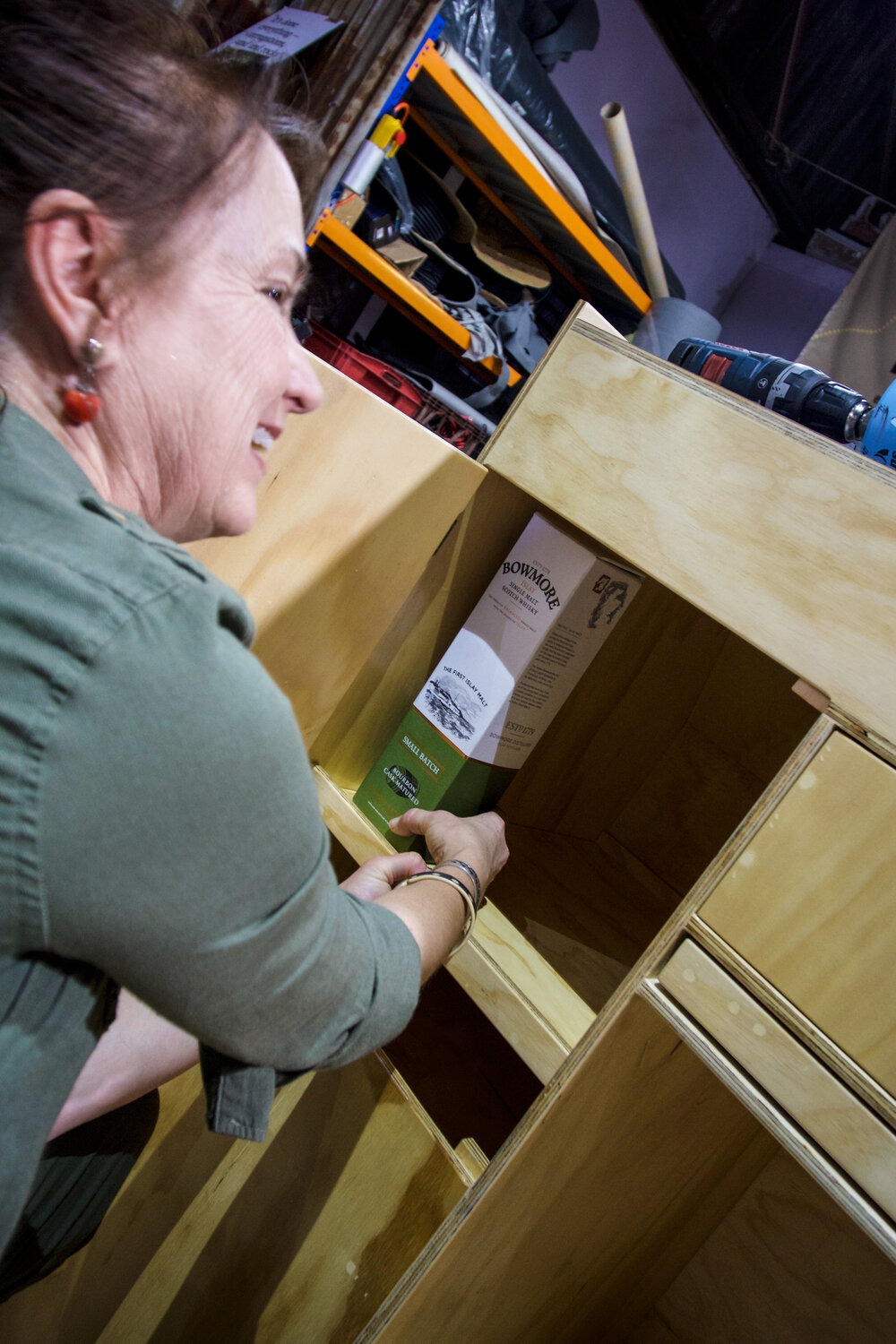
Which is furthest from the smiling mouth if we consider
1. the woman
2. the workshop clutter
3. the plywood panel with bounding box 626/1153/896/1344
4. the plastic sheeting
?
the plastic sheeting

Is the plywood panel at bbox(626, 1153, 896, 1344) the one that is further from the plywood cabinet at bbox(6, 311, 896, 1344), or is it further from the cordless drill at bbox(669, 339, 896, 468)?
the cordless drill at bbox(669, 339, 896, 468)

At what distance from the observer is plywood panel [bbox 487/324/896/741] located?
617 millimetres

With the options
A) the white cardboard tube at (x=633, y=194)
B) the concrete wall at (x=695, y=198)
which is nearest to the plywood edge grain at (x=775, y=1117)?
the white cardboard tube at (x=633, y=194)

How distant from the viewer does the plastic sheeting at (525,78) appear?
1729 millimetres

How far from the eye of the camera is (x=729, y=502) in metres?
0.71

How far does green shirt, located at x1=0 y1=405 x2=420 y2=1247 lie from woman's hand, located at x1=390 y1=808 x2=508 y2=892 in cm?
34

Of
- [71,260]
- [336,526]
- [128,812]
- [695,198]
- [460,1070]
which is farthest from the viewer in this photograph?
[695,198]

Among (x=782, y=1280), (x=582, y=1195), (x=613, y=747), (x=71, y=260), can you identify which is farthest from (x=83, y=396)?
(x=782, y=1280)

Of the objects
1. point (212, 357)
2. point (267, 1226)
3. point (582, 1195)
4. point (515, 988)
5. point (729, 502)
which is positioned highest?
point (729, 502)

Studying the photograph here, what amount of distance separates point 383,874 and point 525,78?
1827 millimetres

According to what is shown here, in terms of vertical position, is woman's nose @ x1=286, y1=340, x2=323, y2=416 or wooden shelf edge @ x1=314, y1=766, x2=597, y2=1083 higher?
woman's nose @ x1=286, y1=340, x2=323, y2=416

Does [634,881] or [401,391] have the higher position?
[401,391]

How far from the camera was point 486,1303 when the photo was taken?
781mm

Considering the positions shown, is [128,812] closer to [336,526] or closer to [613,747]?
[336,526]
